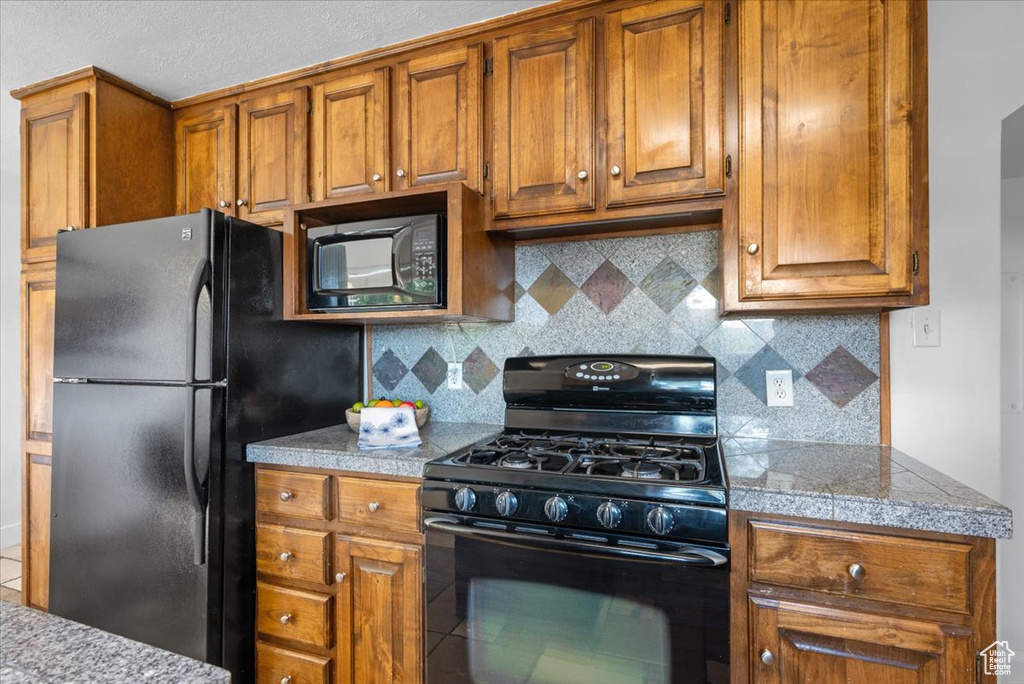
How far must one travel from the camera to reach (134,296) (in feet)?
5.68

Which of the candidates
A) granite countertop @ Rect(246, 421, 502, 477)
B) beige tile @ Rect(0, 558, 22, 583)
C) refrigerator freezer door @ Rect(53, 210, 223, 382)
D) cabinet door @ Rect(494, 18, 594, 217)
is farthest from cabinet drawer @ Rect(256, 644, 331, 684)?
beige tile @ Rect(0, 558, 22, 583)

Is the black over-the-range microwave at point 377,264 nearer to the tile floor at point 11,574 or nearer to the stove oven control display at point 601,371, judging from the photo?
the stove oven control display at point 601,371

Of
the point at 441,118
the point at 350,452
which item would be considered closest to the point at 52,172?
the point at 441,118

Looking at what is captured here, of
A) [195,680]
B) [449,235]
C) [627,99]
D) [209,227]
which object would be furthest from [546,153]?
[195,680]

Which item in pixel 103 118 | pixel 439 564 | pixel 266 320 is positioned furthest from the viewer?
pixel 103 118

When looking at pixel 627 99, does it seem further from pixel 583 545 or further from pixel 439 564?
pixel 439 564

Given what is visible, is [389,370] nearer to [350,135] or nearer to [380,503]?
[380,503]

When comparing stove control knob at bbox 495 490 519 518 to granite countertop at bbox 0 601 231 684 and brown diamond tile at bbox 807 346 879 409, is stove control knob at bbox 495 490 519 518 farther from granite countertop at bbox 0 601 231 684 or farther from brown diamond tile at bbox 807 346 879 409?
brown diamond tile at bbox 807 346 879 409

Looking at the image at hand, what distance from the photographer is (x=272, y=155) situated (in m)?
2.09

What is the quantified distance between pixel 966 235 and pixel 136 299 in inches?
104

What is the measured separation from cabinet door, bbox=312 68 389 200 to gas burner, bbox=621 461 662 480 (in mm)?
1313

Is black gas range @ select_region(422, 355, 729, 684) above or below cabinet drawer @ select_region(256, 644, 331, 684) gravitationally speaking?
above

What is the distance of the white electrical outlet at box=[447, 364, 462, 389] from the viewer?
2.15m

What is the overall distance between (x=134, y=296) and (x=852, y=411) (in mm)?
2390
